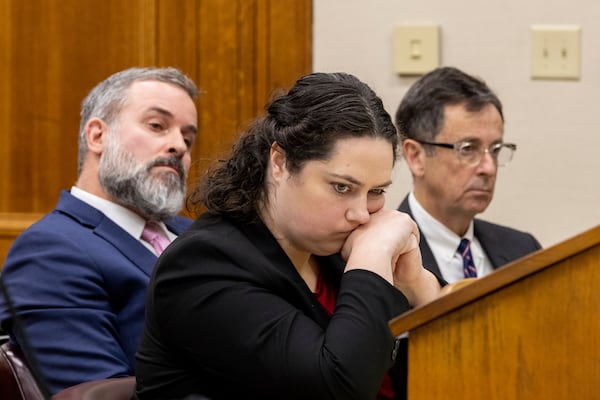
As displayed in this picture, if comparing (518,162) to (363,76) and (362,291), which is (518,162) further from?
(362,291)

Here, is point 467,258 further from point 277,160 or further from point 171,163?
point 277,160

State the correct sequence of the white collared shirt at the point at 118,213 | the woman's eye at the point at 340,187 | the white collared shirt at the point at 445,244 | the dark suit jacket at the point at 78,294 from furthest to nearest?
the white collared shirt at the point at 445,244 → the white collared shirt at the point at 118,213 → the dark suit jacket at the point at 78,294 → the woman's eye at the point at 340,187

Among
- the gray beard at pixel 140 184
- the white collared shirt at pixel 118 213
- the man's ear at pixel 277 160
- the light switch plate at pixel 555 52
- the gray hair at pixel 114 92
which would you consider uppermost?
the light switch plate at pixel 555 52

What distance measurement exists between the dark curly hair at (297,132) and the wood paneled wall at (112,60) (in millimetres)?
1638

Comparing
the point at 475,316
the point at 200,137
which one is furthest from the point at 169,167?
the point at 475,316

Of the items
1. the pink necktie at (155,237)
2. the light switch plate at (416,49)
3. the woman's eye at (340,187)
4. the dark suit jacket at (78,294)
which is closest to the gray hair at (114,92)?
the pink necktie at (155,237)

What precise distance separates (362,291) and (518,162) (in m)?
1.90

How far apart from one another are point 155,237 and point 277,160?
0.93m

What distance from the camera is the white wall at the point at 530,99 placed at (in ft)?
11.1

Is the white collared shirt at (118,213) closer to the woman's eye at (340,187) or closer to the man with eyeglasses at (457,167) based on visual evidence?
the man with eyeglasses at (457,167)

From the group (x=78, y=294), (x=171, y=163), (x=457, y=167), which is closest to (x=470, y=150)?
(x=457, y=167)

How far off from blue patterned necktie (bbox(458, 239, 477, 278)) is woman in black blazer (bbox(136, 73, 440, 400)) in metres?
1.01

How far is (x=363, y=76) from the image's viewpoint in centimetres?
349

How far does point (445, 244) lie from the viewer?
2.96 metres
